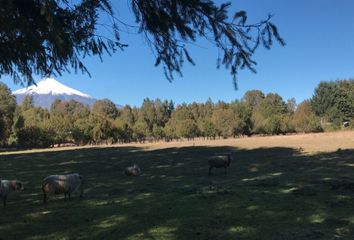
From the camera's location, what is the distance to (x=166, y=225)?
11.4m

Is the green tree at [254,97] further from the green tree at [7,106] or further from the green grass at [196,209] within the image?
the green grass at [196,209]

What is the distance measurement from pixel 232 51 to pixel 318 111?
121587mm

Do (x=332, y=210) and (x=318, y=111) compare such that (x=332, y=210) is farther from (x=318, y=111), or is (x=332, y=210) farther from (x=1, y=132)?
(x=318, y=111)

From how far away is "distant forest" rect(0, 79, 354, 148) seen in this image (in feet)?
291

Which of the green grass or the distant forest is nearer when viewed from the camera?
the green grass

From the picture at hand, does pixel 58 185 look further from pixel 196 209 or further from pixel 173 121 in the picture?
pixel 173 121

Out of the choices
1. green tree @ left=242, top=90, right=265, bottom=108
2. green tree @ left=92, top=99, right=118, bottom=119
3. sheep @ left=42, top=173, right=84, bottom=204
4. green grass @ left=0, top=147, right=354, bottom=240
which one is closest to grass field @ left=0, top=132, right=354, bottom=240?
green grass @ left=0, top=147, right=354, bottom=240

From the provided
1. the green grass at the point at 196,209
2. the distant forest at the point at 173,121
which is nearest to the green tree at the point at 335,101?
the distant forest at the point at 173,121

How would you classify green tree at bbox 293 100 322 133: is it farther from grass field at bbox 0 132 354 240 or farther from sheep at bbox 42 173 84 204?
sheep at bbox 42 173 84 204

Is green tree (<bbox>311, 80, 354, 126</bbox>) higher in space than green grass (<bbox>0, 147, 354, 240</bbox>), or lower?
higher

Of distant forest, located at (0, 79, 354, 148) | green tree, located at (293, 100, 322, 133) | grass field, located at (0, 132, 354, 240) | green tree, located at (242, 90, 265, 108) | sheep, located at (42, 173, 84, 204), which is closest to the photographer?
grass field, located at (0, 132, 354, 240)

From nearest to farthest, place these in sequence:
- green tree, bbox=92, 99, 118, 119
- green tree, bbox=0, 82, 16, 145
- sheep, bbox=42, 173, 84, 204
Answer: sheep, bbox=42, 173, 84, 204 → green tree, bbox=0, 82, 16, 145 → green tree, bbox=92, 99, 118, 119

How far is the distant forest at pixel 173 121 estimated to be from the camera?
88688 mm

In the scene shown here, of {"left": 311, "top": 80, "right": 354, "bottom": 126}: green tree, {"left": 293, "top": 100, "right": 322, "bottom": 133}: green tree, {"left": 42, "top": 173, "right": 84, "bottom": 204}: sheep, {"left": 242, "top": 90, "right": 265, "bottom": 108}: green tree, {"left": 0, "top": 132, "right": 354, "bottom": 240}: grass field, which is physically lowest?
{"left": 0, "top": 132, "right": 354, "bottom": 240}: grass field
